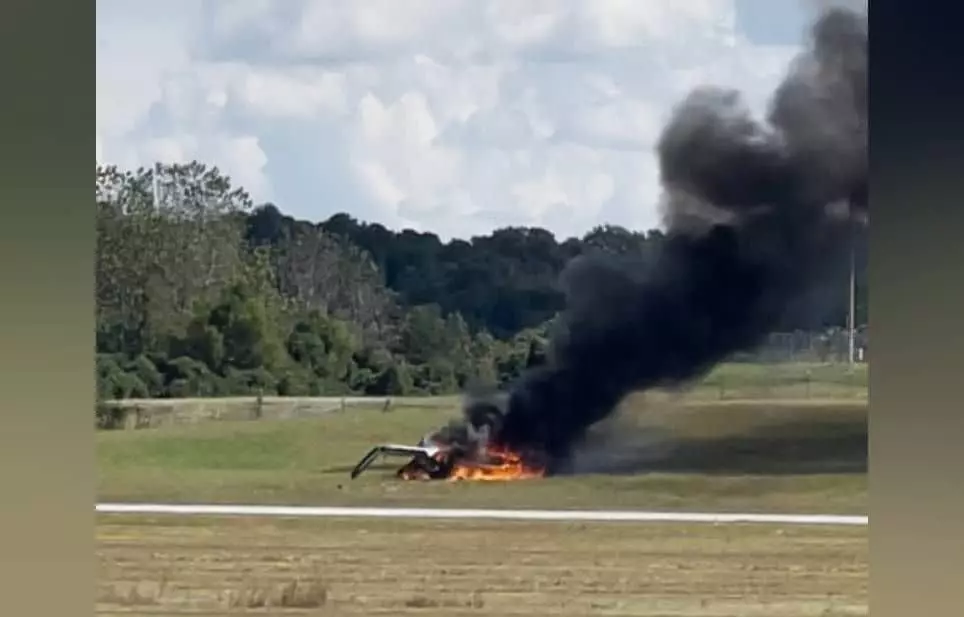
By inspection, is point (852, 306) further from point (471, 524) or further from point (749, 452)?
point (471, 524)

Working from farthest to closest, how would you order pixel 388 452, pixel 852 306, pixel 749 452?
pixel 388 452
pixel 749 452
pixel 852 306

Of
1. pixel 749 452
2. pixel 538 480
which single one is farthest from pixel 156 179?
pixel 749 452

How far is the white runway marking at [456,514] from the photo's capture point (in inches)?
164

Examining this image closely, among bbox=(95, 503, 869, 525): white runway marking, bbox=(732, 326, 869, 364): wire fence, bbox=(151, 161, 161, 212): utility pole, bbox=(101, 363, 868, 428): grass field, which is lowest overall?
bbox=(95, 503, 869, 525): white runway marking

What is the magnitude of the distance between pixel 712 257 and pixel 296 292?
4.31 feet

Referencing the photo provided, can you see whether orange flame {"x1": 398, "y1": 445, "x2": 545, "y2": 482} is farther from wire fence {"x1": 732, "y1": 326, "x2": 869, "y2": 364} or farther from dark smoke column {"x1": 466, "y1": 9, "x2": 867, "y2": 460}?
wire fence {"x1": 732, "y1": 326, "x2": 869, "y2": 364}

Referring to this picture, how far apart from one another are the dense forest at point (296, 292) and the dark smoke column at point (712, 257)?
0.37ft

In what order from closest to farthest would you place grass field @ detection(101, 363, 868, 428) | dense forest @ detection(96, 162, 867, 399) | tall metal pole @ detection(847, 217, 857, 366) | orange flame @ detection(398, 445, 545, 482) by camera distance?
tall metal pole @ detection(847, 217, 857, 366), grass field @ detection(101, 363, 868, 428), dense forest @ detection(96, 162, 867, 399), orange flame @ detection(398, 445, 545, 482)

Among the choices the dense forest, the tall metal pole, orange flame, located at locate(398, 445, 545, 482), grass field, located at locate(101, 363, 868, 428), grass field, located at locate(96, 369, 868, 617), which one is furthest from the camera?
orange flame, located at locate(398, 445, 545, 482)

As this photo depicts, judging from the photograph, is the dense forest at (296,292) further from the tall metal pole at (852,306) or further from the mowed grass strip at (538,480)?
Result: the mowed grass strip at (538,480)

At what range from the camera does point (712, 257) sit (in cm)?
436

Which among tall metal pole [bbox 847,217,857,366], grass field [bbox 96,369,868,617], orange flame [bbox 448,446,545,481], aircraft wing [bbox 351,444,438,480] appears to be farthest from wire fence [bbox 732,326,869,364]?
aircraft wing [bbox 351,444,438,480]

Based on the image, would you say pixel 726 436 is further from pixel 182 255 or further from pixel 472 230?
pixel 182 255

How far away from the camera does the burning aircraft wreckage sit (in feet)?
13.8
